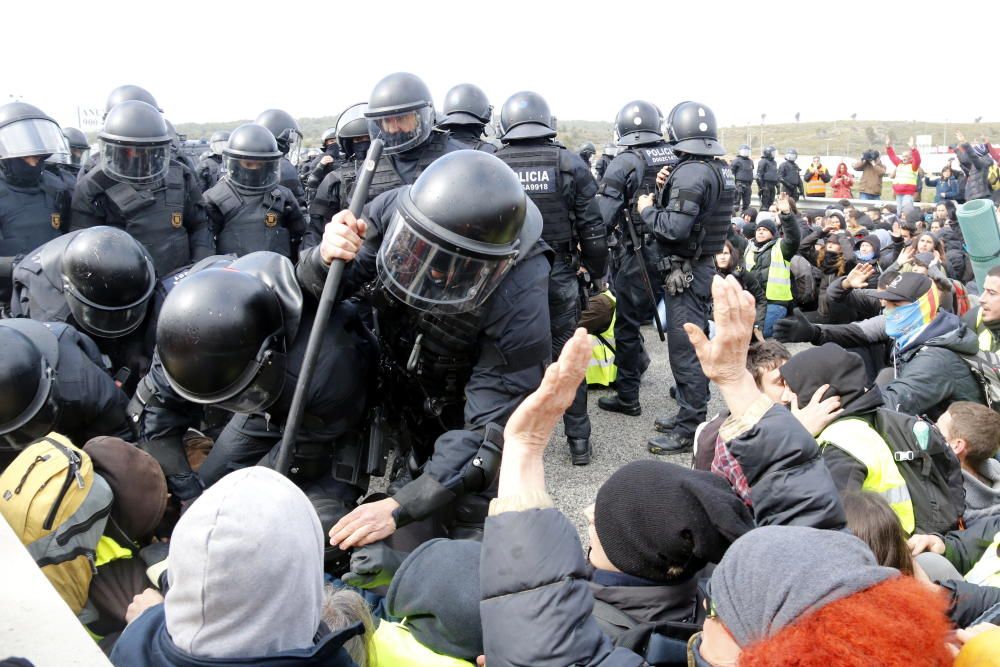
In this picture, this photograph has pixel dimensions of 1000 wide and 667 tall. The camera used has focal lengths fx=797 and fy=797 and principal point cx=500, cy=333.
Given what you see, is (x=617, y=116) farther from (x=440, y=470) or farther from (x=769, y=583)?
(x=769, y=583)

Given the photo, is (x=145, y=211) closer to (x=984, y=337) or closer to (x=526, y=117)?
(x=526, y=117)

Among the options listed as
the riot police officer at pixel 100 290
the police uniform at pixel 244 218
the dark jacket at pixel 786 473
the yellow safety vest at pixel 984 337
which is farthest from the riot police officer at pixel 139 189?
the yellow safety vest at pixel 984 337

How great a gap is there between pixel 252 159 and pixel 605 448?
3444 millimetres

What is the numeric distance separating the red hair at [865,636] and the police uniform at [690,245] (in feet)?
13.2

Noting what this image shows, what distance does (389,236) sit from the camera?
268cm

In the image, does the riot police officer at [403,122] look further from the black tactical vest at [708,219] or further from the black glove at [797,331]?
the black glove at [797,331]

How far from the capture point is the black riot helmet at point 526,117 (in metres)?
5.18

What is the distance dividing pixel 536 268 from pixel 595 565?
4.26ft

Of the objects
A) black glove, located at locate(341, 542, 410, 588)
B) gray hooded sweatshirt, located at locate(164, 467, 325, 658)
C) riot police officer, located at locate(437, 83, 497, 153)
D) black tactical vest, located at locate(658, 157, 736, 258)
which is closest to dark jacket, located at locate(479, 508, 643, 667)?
gray hooded sweatshirt, located at locate(164, 467, 325, 658)

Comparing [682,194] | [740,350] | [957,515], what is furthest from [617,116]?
[740,350]

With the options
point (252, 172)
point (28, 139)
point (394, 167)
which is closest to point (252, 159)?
point (252, 172)

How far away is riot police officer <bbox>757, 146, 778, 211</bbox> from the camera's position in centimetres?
1988

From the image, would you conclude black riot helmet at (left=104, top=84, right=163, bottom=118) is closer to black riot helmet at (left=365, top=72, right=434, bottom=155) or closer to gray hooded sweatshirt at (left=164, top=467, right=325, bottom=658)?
black riot helmet at (left=365, top=72, right=434, bottom=155)

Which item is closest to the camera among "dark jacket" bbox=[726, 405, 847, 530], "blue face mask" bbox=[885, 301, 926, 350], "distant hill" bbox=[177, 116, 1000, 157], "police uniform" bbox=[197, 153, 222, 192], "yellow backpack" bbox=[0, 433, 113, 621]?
"dark jacket" bbox=[726, 405, 847, 530]
